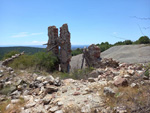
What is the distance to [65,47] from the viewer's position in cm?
1197

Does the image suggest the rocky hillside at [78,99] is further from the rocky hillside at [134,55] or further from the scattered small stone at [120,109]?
the rocky hillside at [134,55]

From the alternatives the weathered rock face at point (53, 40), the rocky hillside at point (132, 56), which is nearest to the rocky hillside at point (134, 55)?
the rocky hillside at point (132, 56)

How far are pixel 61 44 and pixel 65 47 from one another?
50cm

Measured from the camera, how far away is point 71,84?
4.20 m

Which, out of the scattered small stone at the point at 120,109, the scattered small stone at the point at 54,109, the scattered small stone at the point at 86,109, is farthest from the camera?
the scattered small stone at the point at 54,109

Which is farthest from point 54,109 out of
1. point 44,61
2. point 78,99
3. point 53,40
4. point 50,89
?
point 53,40

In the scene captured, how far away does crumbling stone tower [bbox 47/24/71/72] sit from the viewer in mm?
11609

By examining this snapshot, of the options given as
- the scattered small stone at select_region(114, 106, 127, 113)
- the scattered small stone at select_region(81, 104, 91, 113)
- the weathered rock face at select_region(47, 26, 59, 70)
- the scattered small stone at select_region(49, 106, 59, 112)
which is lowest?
the scattered small stone at select_region(49, 106, 59, 112)

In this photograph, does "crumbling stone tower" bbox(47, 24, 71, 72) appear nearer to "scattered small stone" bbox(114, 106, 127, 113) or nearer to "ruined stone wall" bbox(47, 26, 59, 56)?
"ruined stone wall" bbox(47, 26, 59, 56)

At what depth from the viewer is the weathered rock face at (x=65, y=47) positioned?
1147cm

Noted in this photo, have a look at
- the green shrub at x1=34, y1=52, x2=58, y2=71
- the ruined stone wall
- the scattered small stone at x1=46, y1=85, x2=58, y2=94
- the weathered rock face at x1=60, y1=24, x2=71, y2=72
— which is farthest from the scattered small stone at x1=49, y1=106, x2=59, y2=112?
the ruined stone wall

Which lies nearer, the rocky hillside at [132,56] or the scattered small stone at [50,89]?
the scattered small stone at [50,89]

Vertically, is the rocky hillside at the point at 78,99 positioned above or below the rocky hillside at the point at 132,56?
below

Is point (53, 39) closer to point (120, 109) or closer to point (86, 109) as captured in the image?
point (86, 109)
